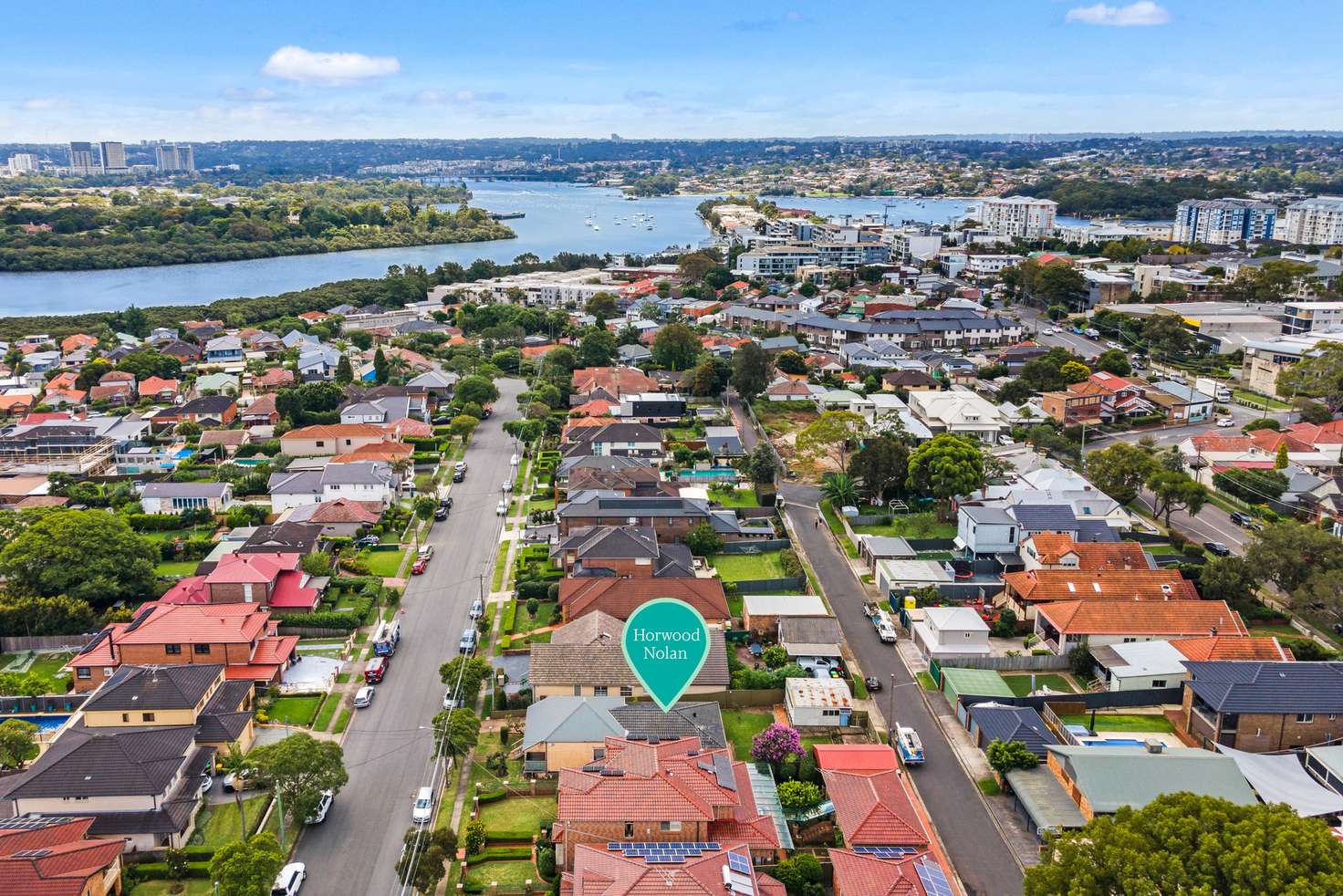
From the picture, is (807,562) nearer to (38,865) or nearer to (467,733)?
(467,733)

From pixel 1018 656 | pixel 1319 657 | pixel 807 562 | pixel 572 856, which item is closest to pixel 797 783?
pixel 572 856

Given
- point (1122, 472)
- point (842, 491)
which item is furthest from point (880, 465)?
point (1122, 472)

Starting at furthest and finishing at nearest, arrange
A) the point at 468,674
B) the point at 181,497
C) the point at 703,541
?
the point at 181,497 < the point at 703,541 < the point at 468,674

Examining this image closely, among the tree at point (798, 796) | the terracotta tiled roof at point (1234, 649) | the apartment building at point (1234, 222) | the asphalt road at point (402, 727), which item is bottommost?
the asphalt road at point (402, 727)

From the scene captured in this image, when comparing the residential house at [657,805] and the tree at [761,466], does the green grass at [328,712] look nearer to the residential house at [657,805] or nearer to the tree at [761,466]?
the residential house at [657,805]

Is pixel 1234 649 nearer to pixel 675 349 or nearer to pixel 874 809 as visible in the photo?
pixel 874 809

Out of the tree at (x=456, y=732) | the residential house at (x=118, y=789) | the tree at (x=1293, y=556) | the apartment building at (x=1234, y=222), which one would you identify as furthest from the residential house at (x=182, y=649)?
the apartment building at (x=1234, y=222)

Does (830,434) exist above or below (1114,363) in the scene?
below
